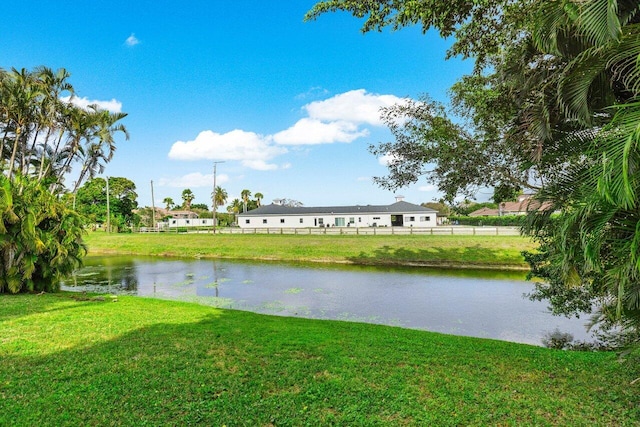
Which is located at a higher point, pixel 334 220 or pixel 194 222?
pixel 194 222

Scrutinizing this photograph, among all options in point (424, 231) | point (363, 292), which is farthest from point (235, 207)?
point (363, 292)

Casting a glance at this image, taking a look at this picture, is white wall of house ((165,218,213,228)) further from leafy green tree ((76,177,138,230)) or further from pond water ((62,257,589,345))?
pond water ((62,257,589,345))

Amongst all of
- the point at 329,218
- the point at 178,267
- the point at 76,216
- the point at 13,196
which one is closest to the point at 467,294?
the point at 76,216

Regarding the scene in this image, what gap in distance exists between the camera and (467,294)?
47.0 ft

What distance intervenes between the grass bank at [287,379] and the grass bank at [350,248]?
1641 cm

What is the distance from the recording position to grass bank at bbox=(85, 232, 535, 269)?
22500mm

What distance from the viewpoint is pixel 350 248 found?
26844mm

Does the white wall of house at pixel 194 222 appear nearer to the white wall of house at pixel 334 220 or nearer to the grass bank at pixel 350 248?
the white wall of house at pixel 334 220

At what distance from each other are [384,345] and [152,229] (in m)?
47.5

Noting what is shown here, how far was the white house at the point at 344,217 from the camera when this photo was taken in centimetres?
4928

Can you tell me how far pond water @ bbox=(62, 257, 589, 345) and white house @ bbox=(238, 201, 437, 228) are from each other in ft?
91.0

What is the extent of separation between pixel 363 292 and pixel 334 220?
36.7 m

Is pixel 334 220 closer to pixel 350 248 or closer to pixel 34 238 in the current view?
pixel 350 248

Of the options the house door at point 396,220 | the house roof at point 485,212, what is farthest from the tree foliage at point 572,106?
the house roof at point 485,212
